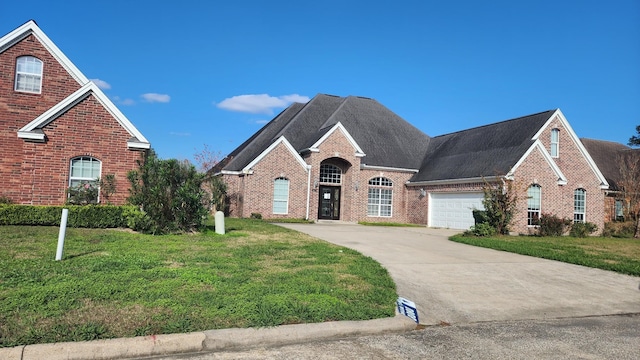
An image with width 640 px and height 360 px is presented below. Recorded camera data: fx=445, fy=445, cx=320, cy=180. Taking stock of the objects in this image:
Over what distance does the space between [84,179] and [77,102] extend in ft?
9.32

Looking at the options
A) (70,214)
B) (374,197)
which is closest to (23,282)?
(70,214)

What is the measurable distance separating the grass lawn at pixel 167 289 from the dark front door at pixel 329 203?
687 inches

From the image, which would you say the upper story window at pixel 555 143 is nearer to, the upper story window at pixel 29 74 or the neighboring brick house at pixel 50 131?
the neighboring brick house at pixel 50 131

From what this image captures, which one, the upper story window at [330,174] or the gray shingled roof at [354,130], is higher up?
the gray shingled roof at [354,130]

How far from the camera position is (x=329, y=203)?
2881cm

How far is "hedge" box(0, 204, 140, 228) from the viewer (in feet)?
45.0

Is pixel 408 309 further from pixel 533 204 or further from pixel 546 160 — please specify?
pixel 546 160

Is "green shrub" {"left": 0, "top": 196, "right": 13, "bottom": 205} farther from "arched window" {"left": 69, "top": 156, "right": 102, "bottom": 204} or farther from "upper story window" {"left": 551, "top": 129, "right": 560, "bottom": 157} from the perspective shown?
"upper story window" {"left": 551, "top": 129, "right": 560, "bottom": 157}

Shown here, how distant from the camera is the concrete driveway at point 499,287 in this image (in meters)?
7.04

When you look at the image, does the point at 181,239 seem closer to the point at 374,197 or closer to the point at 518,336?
the point at 518,336

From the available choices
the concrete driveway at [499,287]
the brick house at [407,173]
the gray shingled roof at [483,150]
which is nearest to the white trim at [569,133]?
the brick house at [407,173]

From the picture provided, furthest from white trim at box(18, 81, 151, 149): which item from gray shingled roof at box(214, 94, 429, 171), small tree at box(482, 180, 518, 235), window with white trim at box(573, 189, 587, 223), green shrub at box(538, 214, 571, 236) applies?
window with white trim at box(573, 189, 587, 223)

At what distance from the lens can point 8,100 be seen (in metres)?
18.0

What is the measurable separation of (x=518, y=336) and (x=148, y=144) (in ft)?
49.3
